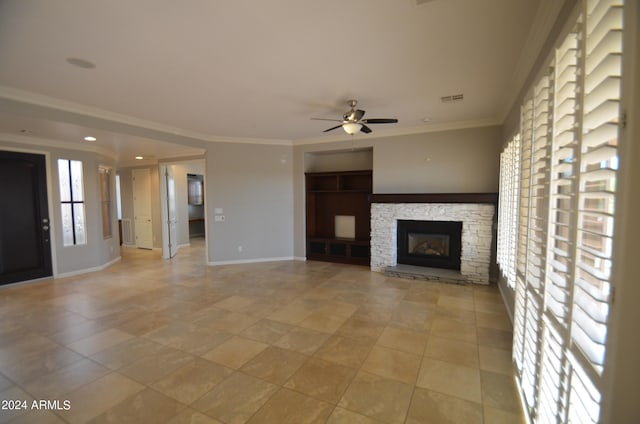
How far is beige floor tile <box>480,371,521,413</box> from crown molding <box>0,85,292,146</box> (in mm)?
5738

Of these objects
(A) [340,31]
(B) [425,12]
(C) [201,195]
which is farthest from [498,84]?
(C) [201,195]

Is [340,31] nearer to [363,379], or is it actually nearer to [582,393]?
[582,393]

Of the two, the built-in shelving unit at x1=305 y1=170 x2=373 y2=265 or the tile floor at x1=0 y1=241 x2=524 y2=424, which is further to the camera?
the built-in shelving unit at x1=305 y1=170 x2=373 y2=265

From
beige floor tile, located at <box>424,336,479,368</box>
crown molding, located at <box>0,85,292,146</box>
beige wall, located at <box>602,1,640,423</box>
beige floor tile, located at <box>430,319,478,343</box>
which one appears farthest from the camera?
crown molding, located at <box>0,85,292,146</box>

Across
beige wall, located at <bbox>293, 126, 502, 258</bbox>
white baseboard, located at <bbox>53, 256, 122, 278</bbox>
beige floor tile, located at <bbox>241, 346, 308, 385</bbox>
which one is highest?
beige wall, located at <bbox>293, 126, 502, 258</bbox>

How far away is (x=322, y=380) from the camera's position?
92.1 inches

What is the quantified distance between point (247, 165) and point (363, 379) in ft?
17.0

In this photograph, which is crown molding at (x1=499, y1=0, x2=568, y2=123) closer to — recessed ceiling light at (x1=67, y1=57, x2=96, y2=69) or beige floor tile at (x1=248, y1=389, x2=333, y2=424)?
beige floor tile at (x1=248, y1=389, x2=333, y2=424)

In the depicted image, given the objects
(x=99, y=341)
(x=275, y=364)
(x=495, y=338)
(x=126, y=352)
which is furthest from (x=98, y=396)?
(x=495, y=338)

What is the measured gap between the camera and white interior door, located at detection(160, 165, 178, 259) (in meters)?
7.01

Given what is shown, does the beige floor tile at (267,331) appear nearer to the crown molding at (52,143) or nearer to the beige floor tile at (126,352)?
the beige floor tile at (126,352)

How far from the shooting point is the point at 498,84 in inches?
134

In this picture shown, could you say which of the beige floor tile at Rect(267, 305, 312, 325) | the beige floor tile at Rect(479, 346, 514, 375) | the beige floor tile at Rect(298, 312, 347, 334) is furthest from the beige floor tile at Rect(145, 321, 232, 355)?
the beige floor tile at Rect(479, 346, 514, 375)

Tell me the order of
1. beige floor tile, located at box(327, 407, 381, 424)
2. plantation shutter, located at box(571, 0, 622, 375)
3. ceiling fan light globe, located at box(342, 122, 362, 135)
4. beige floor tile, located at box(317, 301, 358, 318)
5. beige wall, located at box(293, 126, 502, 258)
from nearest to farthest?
plantation shutter, located at box(571, 0, 622, 375), beige floor tile, located at box(327, 407, 381, 424), beige floor tile, located at box(317, 301, 358, 318), ceiling fan light globe, located at box(342, 122, 362, 135), beige wall, located at box(293, 126, 502, 258)
